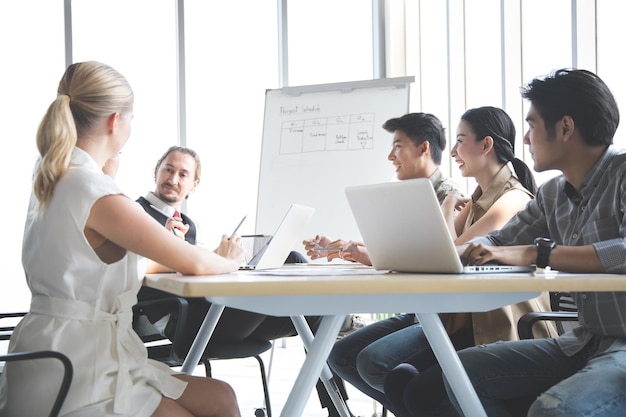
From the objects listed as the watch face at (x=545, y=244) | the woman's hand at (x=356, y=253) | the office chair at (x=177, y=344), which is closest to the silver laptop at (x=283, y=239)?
the woman's hand at (x=356, y=253)

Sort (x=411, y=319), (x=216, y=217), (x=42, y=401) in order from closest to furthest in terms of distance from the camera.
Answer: (x=42, y=401) → (x=411, y=319) → (x=216, y=217)

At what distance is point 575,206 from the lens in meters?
1.88

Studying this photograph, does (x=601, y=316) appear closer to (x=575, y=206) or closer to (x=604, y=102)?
(x=575, y=206)

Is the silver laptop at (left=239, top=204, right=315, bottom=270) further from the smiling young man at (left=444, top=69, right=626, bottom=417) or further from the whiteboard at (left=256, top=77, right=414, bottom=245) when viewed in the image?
the whiteboard at (left=256, top=77, right=414, bottom=245)

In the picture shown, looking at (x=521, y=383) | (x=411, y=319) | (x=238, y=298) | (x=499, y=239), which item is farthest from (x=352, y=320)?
(x=238, y=298)

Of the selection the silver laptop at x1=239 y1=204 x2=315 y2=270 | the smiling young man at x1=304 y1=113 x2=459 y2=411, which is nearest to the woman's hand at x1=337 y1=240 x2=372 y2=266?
the smiling young man at x1=304 y1=113 x2=459 y2=411

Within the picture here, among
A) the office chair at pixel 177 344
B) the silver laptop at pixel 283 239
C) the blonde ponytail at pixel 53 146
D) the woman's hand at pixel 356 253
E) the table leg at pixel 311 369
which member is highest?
the blonde ponytail at pixel 53 146

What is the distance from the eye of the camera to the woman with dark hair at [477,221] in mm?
1879

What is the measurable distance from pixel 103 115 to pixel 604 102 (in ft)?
3.93

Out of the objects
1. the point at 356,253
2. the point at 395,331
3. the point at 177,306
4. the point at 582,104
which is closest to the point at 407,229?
the point at 582,104

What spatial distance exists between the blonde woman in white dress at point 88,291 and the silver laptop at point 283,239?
36 cm

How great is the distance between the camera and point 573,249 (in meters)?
1.64

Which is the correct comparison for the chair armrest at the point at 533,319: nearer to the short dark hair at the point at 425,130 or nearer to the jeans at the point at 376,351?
the jeans at the point at 376,351

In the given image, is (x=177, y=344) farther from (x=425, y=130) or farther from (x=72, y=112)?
(x=425, y=130)
